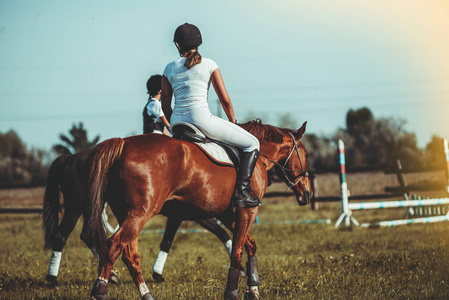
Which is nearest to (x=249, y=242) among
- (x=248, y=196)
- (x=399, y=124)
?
(x=248, y=196)

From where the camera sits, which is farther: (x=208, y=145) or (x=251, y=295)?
(x=251, y=295)

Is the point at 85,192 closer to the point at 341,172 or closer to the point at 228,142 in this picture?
the point at 228,142

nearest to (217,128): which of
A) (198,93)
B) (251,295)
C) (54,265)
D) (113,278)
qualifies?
(198,93)

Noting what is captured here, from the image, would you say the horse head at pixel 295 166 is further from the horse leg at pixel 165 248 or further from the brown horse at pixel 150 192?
the horse leg at pixel 165 248

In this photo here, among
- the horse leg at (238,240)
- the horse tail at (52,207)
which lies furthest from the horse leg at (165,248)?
the horse leg at (238,240)

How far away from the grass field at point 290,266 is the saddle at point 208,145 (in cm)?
143

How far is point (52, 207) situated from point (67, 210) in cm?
26

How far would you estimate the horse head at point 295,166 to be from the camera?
20.9 ft

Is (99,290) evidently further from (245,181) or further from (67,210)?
(67,210)

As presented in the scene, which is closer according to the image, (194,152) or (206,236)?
(194,152)

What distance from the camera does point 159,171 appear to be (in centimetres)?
446

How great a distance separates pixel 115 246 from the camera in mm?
4250

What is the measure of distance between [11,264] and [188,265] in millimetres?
3098

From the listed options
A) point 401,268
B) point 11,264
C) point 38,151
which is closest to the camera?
point 401,268
